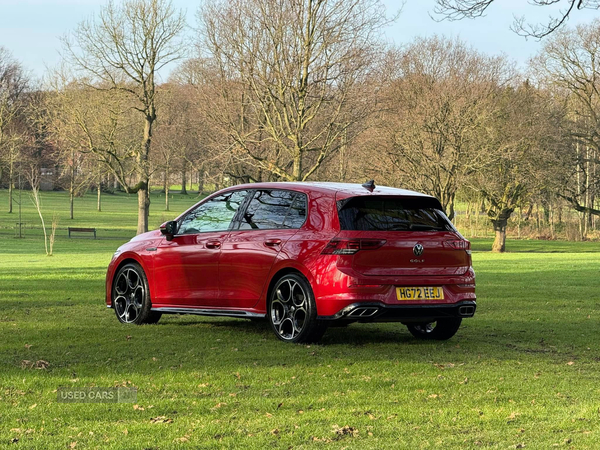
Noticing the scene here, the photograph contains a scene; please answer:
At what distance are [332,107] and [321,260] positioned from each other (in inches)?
965

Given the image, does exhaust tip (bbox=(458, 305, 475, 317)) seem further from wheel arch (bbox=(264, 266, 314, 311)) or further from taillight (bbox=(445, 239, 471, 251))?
wheel arch (bbox=(264, 266, 314, 311))

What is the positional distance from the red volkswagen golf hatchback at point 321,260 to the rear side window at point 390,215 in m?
0.01

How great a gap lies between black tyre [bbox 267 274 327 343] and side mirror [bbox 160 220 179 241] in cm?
181

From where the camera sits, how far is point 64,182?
97.2m

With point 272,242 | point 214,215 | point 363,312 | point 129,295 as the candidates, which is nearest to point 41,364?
point 272,242

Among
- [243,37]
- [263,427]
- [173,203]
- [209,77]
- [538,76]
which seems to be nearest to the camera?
[263,427]

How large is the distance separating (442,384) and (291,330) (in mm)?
2521

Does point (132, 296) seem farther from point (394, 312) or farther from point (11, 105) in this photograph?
point (11, 105)

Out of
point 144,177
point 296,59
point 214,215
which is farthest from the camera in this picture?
point 144,177

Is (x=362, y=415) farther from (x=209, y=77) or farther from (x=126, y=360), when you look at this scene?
(x=209, y=77)

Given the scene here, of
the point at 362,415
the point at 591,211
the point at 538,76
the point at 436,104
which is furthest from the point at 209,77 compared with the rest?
the point at 362,415

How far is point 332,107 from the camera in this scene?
32625 millimetres

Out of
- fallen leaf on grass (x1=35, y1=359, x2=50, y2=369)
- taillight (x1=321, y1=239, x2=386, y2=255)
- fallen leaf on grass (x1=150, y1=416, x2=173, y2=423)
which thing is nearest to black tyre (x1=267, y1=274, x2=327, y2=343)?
taillight (x1=321, y1=239, x2=386, y2=255)

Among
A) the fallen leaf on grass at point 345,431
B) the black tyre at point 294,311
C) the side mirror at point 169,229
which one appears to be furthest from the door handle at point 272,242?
the fallen leaf on grass at point 345,431
